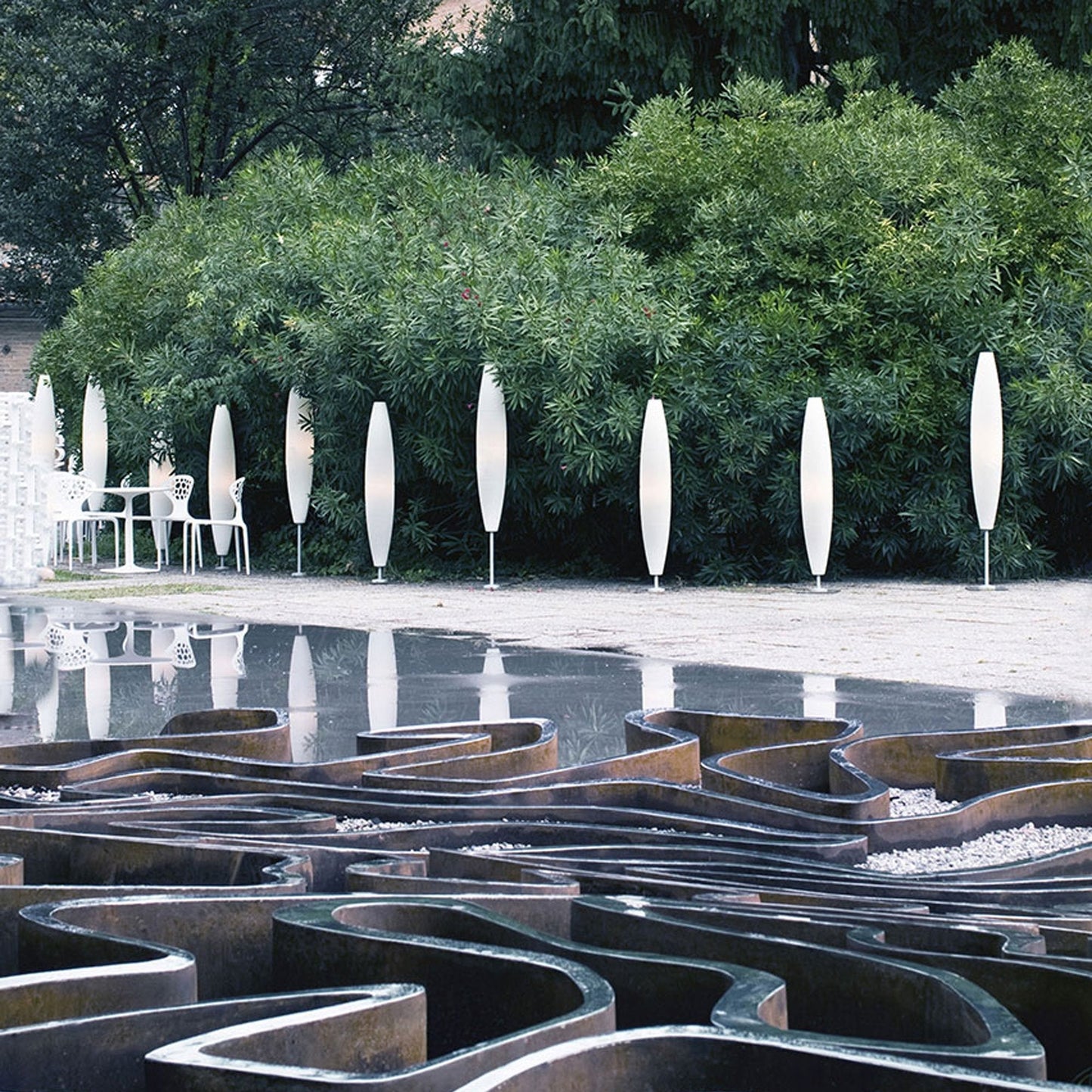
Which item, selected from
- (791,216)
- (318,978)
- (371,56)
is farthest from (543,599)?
(371,56)

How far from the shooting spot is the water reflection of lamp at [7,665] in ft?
20.5

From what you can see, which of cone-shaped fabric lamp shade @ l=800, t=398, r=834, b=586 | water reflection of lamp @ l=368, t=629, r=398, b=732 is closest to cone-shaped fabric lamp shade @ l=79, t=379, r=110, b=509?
cone-shaped fabric lamp shade @ l=800, t=398, r=834, b=586

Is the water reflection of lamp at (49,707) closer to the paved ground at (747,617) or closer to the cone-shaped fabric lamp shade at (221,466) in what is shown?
the paved ground at (747,617)

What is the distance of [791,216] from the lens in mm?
14422

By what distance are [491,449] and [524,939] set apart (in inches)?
439

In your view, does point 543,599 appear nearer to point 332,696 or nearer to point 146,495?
point 332,696

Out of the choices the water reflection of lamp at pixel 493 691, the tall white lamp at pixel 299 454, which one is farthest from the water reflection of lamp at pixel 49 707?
the tall white lamp at pixel 299 454

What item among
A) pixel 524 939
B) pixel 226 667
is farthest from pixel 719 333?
pixel 524 939

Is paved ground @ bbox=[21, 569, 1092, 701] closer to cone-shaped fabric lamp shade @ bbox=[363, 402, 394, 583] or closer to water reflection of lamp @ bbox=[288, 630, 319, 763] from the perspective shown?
cone-shaped fabric lamp shade @ bbox=[363, 402, 394, 583]

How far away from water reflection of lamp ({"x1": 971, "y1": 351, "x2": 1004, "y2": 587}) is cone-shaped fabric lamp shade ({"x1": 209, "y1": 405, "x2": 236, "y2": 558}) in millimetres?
6724

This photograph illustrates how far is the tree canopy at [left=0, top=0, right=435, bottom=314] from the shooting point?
86.1 feet

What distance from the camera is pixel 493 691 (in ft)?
21.8

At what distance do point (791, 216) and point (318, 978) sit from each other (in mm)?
13169

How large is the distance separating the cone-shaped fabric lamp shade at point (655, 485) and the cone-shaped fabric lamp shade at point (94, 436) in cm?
661
